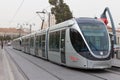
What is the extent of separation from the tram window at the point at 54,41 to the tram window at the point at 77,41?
3525 millimetres

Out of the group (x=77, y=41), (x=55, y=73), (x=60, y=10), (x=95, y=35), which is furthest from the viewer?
(x=60, y=10)

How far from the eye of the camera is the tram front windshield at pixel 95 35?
18406 millimetres

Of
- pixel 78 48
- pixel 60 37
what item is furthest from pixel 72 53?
pixel 60 37

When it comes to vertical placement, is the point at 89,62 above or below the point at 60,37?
below

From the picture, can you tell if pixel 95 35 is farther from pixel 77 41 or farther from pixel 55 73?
pixel 55 73

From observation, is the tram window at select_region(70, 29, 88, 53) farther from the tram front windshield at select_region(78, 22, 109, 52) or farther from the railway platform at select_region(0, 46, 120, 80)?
the railway platform at select_region(0, 46, 120, 80)

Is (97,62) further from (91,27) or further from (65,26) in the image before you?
(65,26)

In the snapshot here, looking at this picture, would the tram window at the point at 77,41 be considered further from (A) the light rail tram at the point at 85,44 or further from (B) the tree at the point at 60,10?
(B) the tree at the point at 60,10

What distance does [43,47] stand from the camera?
99.9 ft

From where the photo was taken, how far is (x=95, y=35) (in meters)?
18.8

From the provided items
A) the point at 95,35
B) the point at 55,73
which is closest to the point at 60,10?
the point at 95,35

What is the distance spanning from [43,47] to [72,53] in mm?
11422

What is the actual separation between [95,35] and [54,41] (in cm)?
622

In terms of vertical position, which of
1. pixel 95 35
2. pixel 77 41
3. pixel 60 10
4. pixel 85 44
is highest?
pixel 60 10
